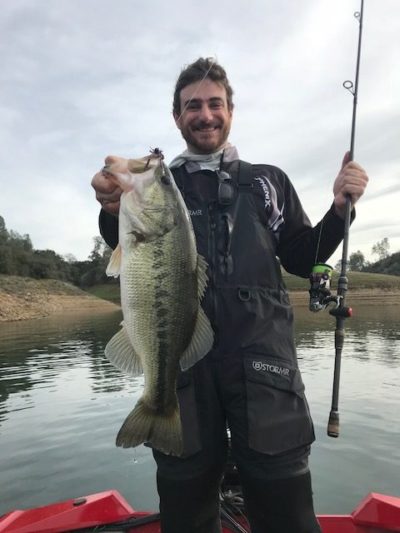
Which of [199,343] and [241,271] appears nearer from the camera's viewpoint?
Answer: [199,343]

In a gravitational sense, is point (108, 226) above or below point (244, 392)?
above

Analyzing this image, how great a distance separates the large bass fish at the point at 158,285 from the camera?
10.1 feet

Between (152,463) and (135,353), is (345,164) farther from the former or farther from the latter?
(152,463)

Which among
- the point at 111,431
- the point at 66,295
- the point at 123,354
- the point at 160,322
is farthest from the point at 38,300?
the point at 160,322

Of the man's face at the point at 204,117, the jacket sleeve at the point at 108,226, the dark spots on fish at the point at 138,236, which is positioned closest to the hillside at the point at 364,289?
the man's face at the point at 204,117

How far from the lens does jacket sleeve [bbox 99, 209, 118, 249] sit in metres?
3.59

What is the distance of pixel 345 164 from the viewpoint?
3.72m

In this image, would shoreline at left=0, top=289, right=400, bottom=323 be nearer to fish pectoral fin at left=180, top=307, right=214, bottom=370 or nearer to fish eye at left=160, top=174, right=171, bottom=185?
fish pectoral fin at left=180, top=307, right=214, bottom=370

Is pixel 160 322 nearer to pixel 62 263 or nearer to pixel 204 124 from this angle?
pixel 204 124

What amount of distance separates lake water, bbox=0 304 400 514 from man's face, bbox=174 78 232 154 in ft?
19.4

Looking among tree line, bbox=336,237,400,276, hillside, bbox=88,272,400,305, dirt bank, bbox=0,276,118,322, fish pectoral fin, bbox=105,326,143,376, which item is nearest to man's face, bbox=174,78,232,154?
fish pectoral fin, bbox=105,326,143,376

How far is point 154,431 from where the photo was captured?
3.03 meters

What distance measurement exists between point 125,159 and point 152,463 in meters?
7.50

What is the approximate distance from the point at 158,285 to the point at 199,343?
1.51ft
